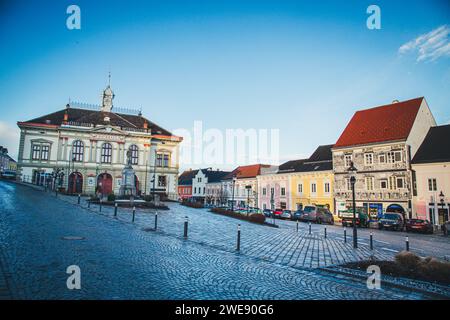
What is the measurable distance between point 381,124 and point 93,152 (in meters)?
47.8

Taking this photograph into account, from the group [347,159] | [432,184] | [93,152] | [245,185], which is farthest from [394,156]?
[93,152]

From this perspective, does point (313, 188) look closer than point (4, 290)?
No

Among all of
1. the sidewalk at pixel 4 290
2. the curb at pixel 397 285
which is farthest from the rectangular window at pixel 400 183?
the sidewalk at pixel 4 290

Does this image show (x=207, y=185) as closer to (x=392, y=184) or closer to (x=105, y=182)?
(x=105, y=182)

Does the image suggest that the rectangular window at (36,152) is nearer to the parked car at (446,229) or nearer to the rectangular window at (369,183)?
the rectangular window at (369,183)

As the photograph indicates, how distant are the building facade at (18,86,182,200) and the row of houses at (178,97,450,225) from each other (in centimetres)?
2293

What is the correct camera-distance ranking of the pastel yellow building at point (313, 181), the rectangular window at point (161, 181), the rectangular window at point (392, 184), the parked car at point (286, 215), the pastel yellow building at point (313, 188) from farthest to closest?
the rectangular window at point (161, 181) < the pastel yellow building at point (313, 181) < the pastel yellow building at point (313, 188) < the parked car at point (286, 215) < the rectangular window at point (392, 184)

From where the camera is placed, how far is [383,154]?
122 ft

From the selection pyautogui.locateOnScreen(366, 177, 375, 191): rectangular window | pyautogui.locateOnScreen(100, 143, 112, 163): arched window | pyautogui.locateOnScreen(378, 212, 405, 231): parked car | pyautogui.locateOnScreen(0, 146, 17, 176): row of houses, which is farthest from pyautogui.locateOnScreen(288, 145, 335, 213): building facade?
pyautogui.locateOnScreen(0, 146, 17, 176): row of houses

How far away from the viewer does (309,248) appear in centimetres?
1330

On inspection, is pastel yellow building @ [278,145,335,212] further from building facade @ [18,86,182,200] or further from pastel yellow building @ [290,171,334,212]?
building facade @ [18,86,182,200]

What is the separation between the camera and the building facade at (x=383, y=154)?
35213mm

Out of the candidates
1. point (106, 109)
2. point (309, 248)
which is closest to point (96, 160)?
point (106, 109)
